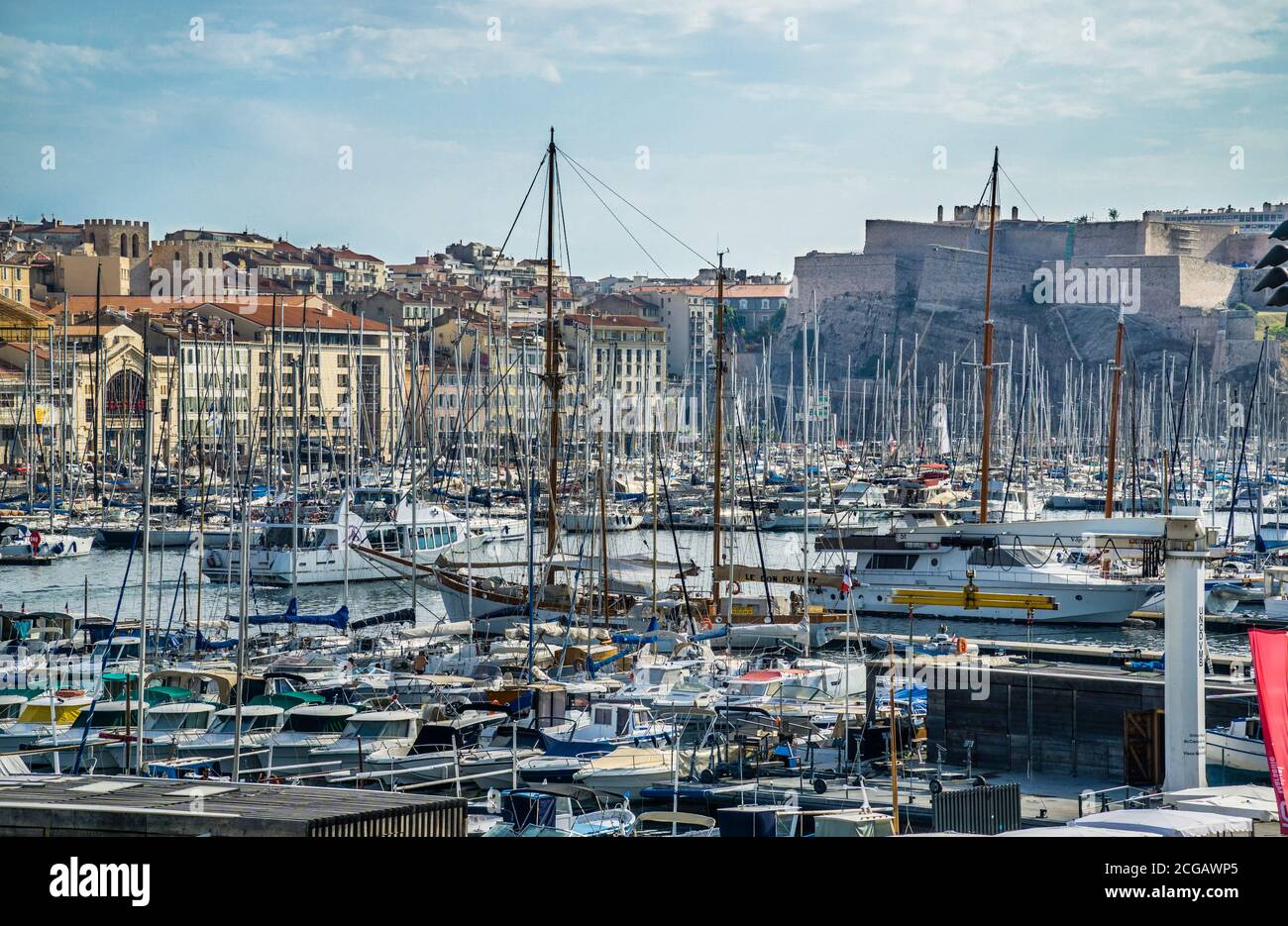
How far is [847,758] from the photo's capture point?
37.4ft

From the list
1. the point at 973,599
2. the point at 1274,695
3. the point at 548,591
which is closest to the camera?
the point at 1274,695

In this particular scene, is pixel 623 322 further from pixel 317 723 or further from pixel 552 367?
pixel 317 723

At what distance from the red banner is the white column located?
1.51 m

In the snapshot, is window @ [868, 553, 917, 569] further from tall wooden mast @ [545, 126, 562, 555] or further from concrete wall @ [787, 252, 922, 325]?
concrete wall @ [787, 252, 922, 325]

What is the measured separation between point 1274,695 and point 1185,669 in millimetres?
1810

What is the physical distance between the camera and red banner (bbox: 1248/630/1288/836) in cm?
660

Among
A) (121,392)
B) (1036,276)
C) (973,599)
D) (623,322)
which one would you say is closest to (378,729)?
(973,599)

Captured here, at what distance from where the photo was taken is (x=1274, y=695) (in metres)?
6.82

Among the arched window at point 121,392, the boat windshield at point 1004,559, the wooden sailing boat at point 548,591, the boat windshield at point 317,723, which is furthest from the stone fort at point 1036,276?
the boat windshield at point 317,723

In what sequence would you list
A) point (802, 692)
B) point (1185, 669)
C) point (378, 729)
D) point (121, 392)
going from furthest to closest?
1. point (121, 392)
2. point (802, 692)
3. point (378, 729)
4. point (1185, 669)

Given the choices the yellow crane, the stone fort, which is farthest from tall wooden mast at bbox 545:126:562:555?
the stone fort

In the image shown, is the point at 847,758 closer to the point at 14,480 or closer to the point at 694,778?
Result: the point at 694,778

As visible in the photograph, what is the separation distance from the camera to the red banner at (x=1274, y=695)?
6.60 m
